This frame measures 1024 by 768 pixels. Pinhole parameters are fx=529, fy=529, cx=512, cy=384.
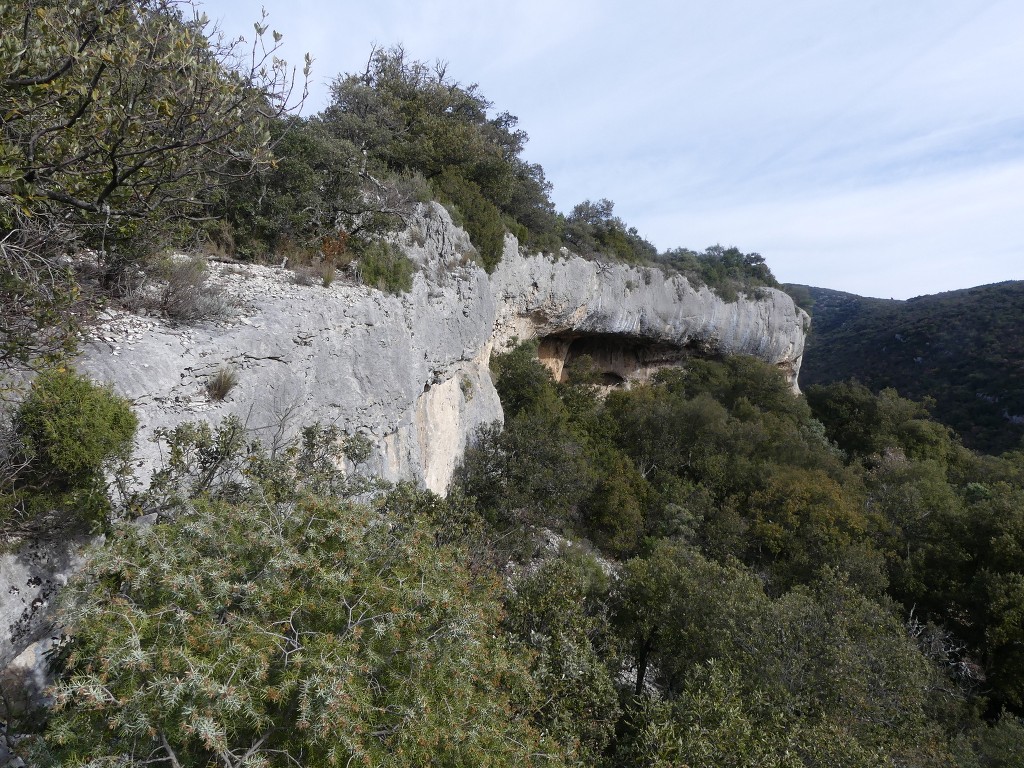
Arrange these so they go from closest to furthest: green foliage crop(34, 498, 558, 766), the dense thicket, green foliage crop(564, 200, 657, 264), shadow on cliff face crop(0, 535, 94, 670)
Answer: green foliage crop(34, 498, 558, 766), shadow on cliff face crop(0, 535, 94, 670), the dense thicket, green foliage crop(564, 200, 657, 264)

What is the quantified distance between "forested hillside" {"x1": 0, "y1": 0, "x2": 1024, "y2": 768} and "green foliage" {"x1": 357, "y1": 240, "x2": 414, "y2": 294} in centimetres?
6

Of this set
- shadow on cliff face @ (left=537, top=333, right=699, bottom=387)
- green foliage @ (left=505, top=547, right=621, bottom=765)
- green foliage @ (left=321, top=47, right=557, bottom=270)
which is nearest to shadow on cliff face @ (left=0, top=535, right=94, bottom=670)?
green foliage @ (left=505, top=547, right=621, bottom=765)

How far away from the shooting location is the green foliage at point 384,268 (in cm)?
975

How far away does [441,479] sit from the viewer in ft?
41.2

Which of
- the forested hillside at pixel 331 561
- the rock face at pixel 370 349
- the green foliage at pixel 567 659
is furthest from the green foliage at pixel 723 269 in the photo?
the green foliage at pixel 567 659

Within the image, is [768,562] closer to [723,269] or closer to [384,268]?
[384,268]

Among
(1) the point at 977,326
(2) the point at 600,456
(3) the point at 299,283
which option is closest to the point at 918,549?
(2) the point at 600,456

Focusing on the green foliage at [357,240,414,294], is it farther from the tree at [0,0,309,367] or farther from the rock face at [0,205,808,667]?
the tree at [0,0,309,367]

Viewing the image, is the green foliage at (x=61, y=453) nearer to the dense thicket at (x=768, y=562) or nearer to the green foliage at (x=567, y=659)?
the green foliage at (x=567, y=659)

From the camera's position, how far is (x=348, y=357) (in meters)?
8.69

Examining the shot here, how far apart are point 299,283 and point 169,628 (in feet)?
19.9

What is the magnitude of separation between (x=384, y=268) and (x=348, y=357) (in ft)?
7.38

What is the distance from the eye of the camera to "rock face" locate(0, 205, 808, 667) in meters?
5.73

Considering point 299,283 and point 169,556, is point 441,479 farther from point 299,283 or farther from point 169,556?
point 169,556
